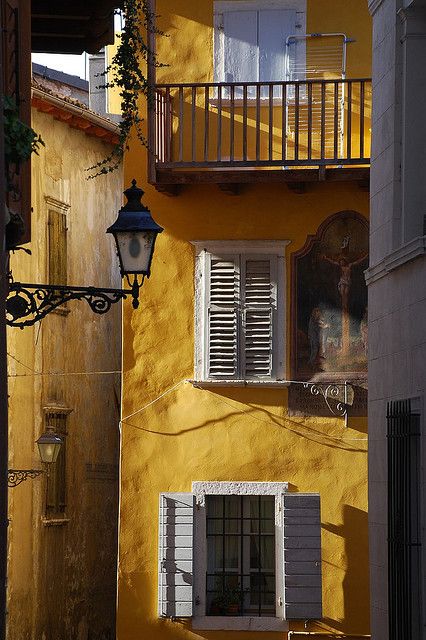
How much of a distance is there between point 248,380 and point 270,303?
0.90 metres

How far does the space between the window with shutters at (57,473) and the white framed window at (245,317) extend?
152 inches

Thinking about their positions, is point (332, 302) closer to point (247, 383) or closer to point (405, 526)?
point (247, 383)

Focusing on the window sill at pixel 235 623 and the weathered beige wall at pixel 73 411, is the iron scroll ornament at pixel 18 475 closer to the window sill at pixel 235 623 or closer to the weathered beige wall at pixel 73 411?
the weathered beige wall at pixel 73 411

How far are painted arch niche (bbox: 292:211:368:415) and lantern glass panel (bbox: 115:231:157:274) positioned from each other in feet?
22.9

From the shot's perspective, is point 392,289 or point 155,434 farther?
point 155,434

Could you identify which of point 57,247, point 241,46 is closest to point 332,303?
point 241,46

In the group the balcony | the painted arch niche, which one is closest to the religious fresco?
the painted arch niche

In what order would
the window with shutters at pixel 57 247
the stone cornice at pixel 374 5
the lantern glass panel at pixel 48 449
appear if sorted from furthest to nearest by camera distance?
the window with shutters at pixel 57 247, the lantern glass panel at pixel 48 449, the stone cornice at pixel 374 5

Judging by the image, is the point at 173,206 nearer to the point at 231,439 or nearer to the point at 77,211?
the point at 231,439

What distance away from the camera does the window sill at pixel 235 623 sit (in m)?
17.8

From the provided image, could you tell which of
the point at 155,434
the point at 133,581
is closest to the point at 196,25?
the point at 155,434

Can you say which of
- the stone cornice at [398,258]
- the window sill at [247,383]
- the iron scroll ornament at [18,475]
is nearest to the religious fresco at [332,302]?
the window sill at [247,383]

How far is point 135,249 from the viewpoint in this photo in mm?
11477

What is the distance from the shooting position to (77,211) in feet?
75.3
